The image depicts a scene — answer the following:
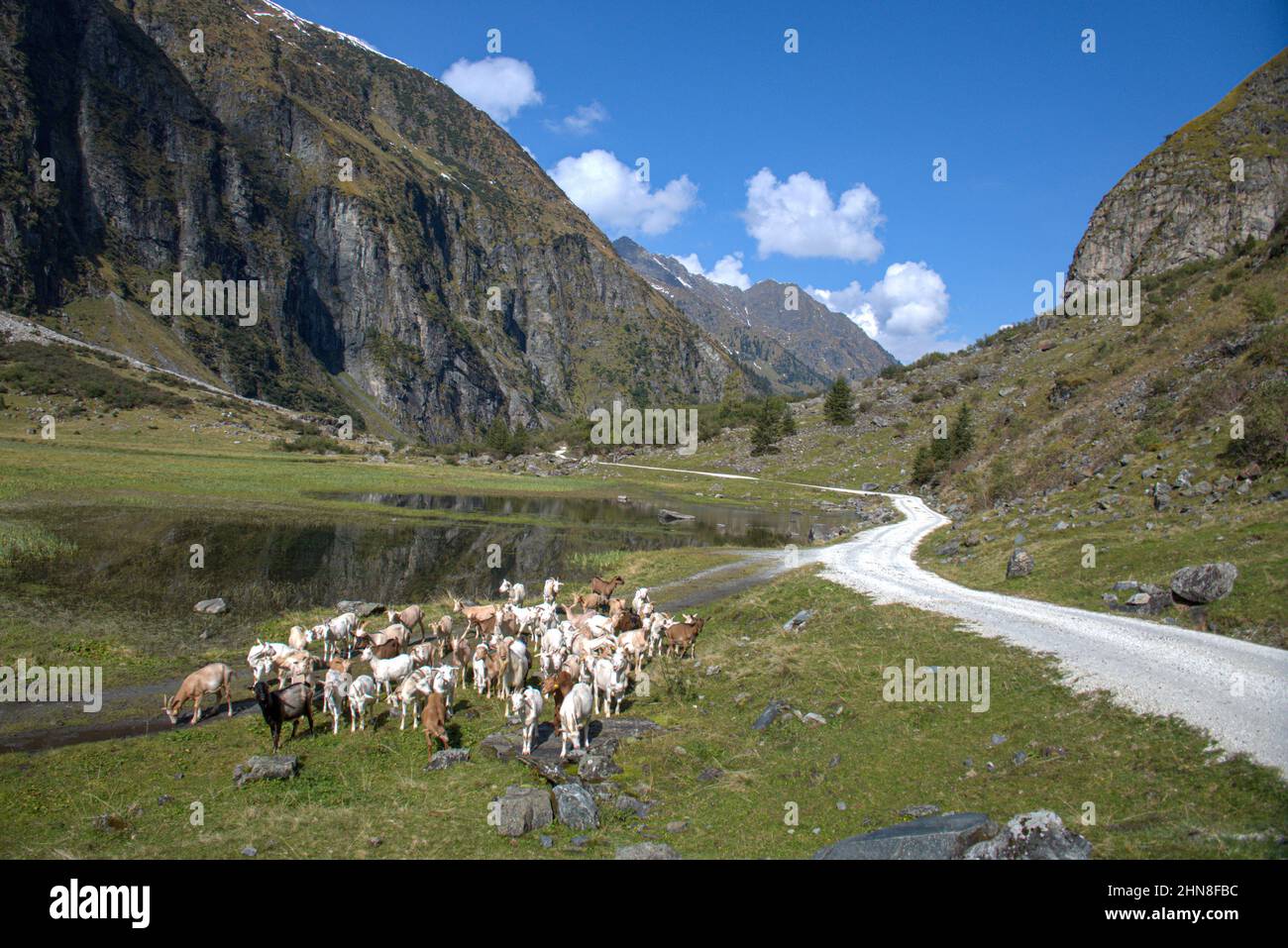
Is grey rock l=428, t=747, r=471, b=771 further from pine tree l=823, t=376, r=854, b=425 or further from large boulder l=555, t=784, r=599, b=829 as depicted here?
pine tree l=823, t=376, r=854, b=425

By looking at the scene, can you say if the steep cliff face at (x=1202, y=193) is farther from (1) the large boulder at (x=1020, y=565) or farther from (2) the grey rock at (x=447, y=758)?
(2) the grey rock at (x=447, y=758)

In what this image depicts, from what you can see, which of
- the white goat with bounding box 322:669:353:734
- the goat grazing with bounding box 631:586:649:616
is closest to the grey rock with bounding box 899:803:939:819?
the white goat with bounding box 322:669:353:734

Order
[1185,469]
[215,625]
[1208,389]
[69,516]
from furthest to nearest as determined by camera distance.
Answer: [69,516], [1208,389], [1185,469], [215,625]

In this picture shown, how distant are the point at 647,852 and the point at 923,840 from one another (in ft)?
13.0

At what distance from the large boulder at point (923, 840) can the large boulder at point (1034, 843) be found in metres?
0.21

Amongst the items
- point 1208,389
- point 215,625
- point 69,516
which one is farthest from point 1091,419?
point 69,516

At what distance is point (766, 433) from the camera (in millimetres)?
126500

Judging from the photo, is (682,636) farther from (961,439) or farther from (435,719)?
(961,439)

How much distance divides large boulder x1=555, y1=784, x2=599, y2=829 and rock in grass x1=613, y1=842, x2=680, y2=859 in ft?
4.13

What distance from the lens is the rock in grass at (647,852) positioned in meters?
10.1

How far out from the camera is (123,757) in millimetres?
14211

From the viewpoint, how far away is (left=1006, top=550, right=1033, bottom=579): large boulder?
28297mm
